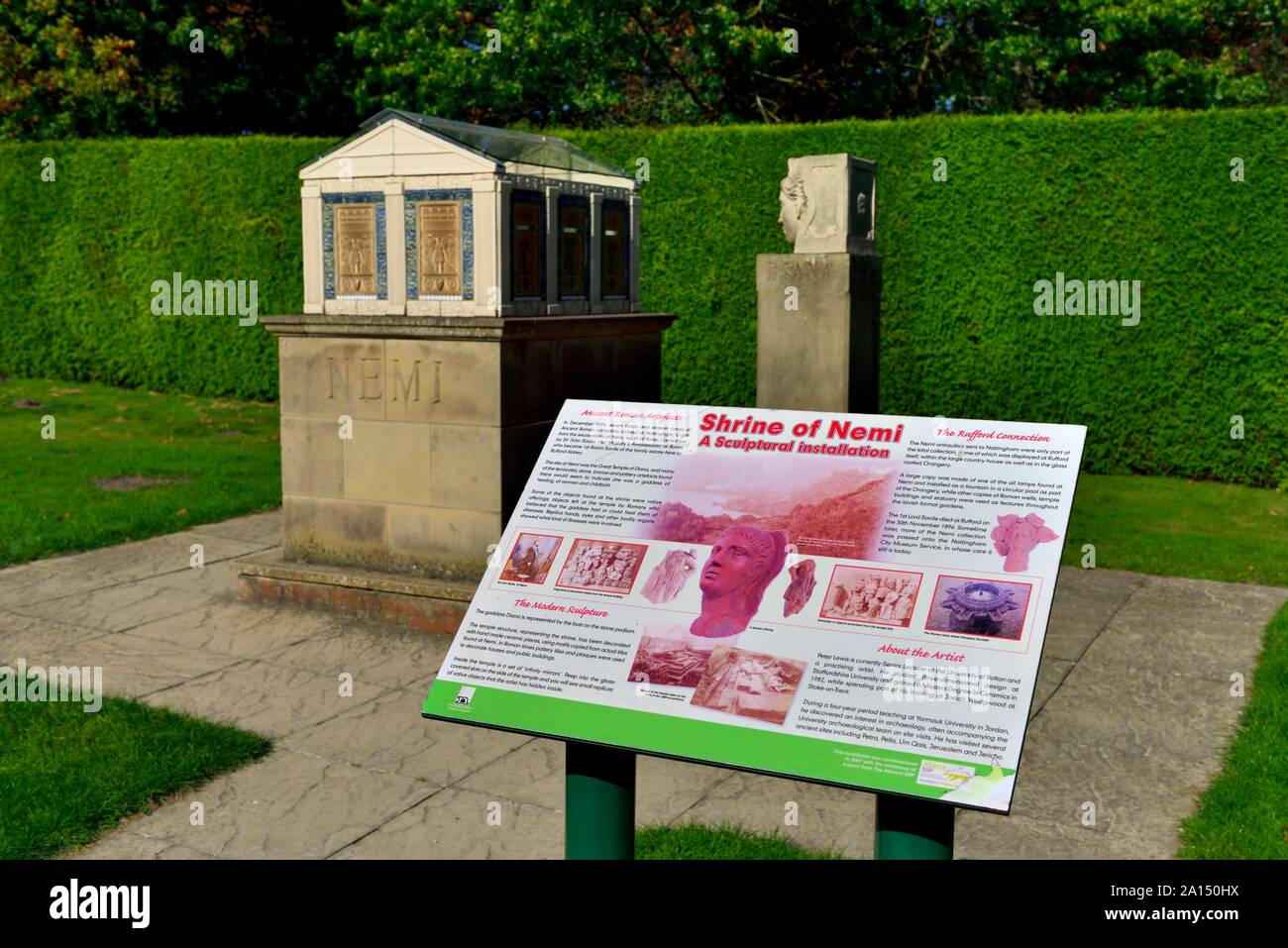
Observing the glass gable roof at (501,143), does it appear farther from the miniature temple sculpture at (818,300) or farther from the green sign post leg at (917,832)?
the green sign post leg at (917,832)

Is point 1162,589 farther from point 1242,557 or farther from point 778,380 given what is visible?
point 778,380

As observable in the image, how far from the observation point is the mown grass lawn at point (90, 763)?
5.08m

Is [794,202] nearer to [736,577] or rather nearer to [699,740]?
[736,577]

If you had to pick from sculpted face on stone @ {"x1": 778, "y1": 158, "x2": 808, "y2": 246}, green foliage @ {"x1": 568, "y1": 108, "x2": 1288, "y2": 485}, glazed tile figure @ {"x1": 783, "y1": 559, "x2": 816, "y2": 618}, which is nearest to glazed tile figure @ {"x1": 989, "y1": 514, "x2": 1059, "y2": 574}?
glazed tile figure @ {"x1": 783, "y1": 559, "x2": 816, "y2": 618}

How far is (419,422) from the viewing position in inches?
321

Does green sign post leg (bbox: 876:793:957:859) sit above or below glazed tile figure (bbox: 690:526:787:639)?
below

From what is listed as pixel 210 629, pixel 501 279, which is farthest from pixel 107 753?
pixel 501 279

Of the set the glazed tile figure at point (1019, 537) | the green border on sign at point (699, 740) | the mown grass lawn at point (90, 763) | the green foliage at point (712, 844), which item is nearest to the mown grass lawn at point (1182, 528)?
the green foliage at point (712, 844)

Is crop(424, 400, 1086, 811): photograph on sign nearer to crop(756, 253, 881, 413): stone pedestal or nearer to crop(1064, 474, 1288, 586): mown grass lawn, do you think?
crop(756, 253, 881, 413): stone pedestal

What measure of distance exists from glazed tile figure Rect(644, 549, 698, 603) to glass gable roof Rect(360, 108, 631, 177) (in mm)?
4796

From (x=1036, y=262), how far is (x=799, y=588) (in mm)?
10649

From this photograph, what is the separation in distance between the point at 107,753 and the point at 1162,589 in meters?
6.80

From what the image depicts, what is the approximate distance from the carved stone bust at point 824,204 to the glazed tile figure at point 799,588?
5.77 meters

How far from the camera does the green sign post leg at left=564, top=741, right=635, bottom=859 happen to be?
369 cm
